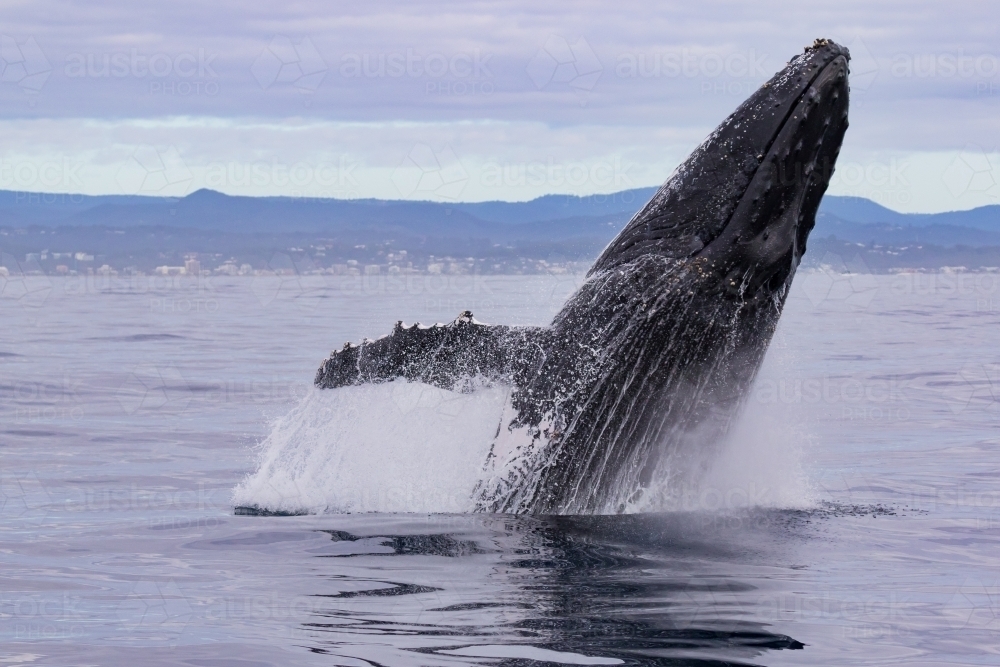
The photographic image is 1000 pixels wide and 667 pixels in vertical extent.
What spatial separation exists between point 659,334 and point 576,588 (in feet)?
9.93

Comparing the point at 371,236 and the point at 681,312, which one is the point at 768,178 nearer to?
the point at 681,312

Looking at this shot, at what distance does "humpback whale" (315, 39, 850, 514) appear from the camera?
35.1 ft

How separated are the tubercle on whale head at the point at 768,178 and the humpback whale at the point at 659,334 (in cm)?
1

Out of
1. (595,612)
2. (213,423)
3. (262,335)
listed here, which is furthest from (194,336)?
(595,612)

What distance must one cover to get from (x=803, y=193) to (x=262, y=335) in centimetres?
2345

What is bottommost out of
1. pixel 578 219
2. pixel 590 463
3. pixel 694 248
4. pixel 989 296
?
pixel 590 463

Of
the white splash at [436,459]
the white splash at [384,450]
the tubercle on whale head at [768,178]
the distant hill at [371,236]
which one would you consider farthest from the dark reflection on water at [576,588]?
the distant hill at [371,236]

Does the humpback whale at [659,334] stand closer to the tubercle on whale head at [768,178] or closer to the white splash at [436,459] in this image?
the tubercle on whale head at [768,178]

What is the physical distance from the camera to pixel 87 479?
13.5 meters

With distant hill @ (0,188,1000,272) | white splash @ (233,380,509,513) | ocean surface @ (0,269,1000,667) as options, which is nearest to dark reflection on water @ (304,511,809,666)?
ocean surface @ (0,269,1000,667)

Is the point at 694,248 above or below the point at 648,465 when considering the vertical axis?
above

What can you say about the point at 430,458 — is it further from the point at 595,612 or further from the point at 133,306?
the point at 133,306

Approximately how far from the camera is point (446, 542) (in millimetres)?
10047

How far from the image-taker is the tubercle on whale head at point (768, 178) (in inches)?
417
